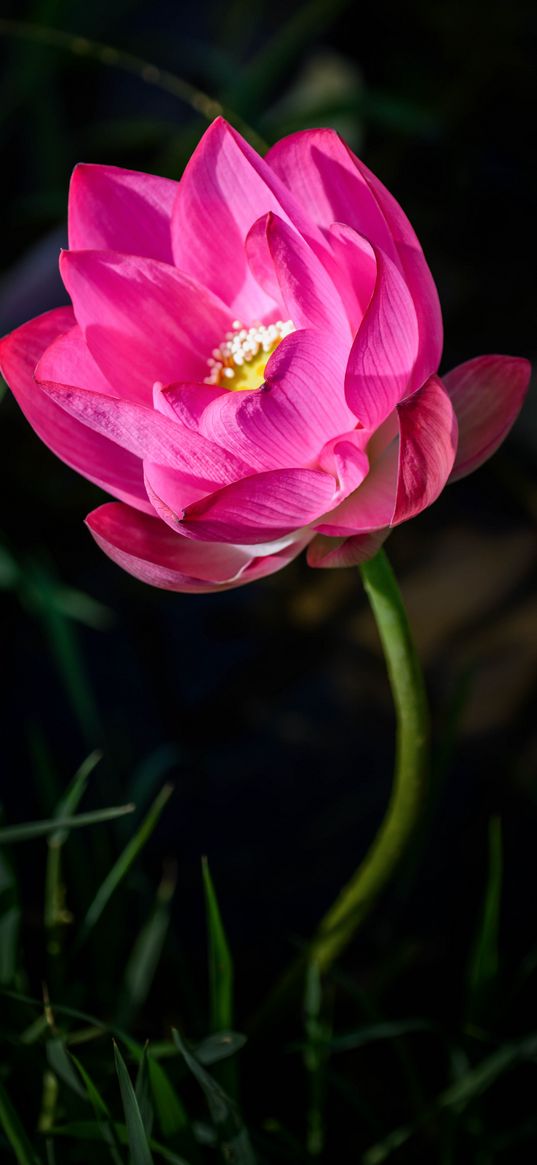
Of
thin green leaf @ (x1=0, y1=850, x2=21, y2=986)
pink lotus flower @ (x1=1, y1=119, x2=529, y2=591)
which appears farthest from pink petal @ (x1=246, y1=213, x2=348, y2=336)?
thin green leaf @ (x1=0, y1=850, x2=21, y2=986)

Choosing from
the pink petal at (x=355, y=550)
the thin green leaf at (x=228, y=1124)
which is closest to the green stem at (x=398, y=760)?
the pink petal at (x=355, y=550)

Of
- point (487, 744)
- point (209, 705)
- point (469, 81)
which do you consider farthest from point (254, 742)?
point (469, 81)

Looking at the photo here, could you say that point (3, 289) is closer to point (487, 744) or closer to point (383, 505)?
point (487, 744)

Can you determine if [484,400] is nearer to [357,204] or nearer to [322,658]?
[357,204]

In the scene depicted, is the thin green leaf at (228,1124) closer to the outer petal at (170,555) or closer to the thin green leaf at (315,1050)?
the thin green leaf at (315,1050)

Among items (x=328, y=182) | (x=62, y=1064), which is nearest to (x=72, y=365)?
(x=328, y=182)
